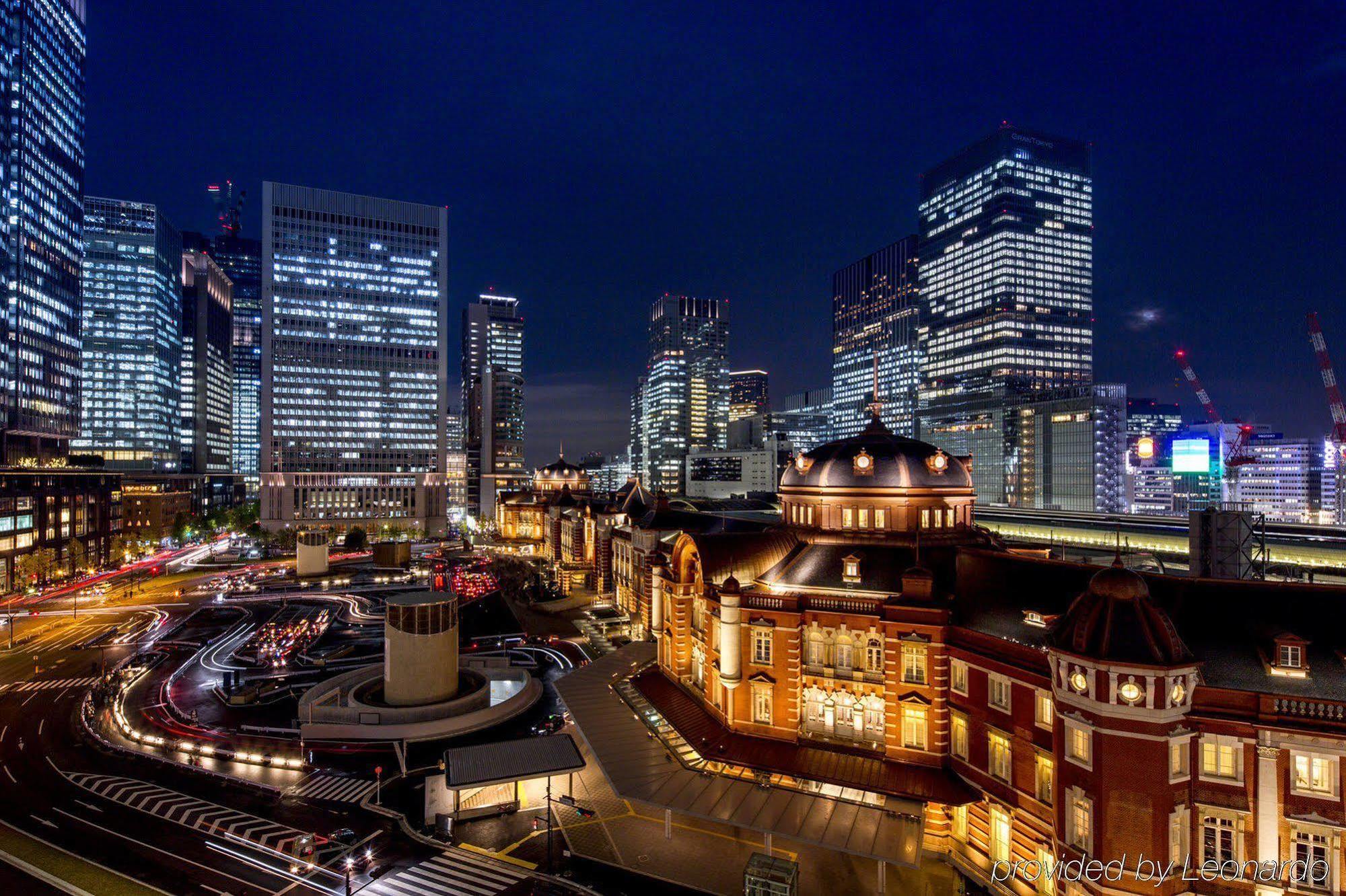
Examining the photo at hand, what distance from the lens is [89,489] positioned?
12862 cm

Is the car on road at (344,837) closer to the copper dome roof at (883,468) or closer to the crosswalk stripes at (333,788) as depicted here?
the crosswalk stripes at (333,788)

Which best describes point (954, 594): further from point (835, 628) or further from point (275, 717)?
point (275, 717)

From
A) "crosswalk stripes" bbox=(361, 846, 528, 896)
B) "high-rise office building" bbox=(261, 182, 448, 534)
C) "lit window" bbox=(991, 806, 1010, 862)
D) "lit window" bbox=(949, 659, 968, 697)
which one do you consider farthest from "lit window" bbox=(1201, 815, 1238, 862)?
"high-rise office building" bbox=(261, 182, 448, 534)

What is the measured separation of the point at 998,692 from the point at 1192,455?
73.6m

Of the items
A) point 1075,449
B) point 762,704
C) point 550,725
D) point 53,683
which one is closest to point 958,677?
point 762,704

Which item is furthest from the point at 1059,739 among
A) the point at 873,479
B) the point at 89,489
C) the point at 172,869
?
the point at 89,489

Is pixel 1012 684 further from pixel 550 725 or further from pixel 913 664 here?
pixel 550 725

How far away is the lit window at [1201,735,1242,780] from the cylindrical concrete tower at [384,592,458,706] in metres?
51.5

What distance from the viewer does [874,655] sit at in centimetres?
4166

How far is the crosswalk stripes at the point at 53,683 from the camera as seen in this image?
63000 millimetres

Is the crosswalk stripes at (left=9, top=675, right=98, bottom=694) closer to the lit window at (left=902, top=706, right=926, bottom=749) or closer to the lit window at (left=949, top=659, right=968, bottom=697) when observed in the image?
the lit window at (left=902, top=706, right=926, bottom=749)

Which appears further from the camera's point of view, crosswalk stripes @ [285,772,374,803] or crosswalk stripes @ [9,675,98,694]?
crosswalk stripes @ [9,675,98,694]

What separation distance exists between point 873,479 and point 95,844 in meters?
53.2

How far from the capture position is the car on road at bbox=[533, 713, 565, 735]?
54.9 m
